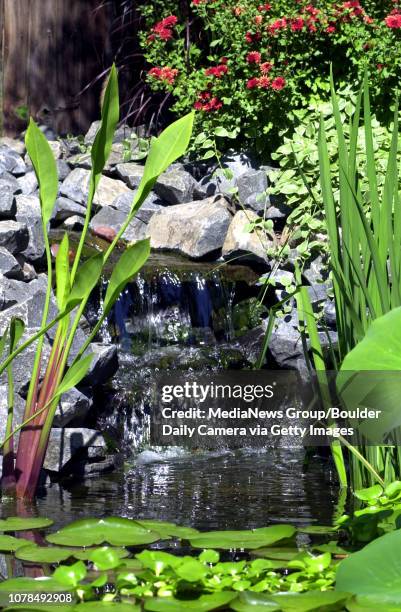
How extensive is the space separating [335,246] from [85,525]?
1.15 metres

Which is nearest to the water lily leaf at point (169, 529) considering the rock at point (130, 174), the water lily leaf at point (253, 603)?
the water lily leaf at point (253, 603)

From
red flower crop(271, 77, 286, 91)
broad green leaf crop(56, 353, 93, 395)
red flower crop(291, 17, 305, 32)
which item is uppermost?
red flower crop(291, 17, 305, 32)

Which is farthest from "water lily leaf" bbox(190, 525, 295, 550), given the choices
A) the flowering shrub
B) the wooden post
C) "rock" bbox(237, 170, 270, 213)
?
the wooden post

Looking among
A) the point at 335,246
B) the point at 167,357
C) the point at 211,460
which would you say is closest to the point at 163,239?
the point at 167,357

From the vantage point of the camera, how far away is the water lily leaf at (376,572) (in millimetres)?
2088

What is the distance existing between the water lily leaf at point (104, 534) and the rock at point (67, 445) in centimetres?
104

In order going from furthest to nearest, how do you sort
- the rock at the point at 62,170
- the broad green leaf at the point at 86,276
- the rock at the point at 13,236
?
the rock at the point at 62,170
the rock at the point at 13,236
the broad green leaf at the point at 86,276

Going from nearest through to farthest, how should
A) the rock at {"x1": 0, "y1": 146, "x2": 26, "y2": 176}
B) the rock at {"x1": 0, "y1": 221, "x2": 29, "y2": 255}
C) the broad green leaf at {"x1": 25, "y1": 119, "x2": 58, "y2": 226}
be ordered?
the broad green leaf at {"x1": 25, "y1": 119, "x2": 58, "y2": 226} < the rock at {"x1": 0, "y1": 221, "x2": 29, "y2": 255} < the rock at {"x1": 0, "y1": 146, "x2": 26, "y2": 176}

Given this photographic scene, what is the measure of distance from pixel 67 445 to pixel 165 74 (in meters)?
3.78

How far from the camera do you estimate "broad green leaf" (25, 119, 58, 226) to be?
3252 mm

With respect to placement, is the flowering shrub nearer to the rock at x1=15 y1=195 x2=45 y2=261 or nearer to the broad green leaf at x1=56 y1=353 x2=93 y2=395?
the rock at x1=15 y1=195 x2=45 y2=261

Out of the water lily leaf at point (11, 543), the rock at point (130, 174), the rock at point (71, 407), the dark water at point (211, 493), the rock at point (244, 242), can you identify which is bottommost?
the dark water at point (211, 493)

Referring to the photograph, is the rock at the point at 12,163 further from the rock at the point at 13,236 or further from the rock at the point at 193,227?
the rock at the point at 13,236

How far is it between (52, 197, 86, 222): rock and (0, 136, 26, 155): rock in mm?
1105
